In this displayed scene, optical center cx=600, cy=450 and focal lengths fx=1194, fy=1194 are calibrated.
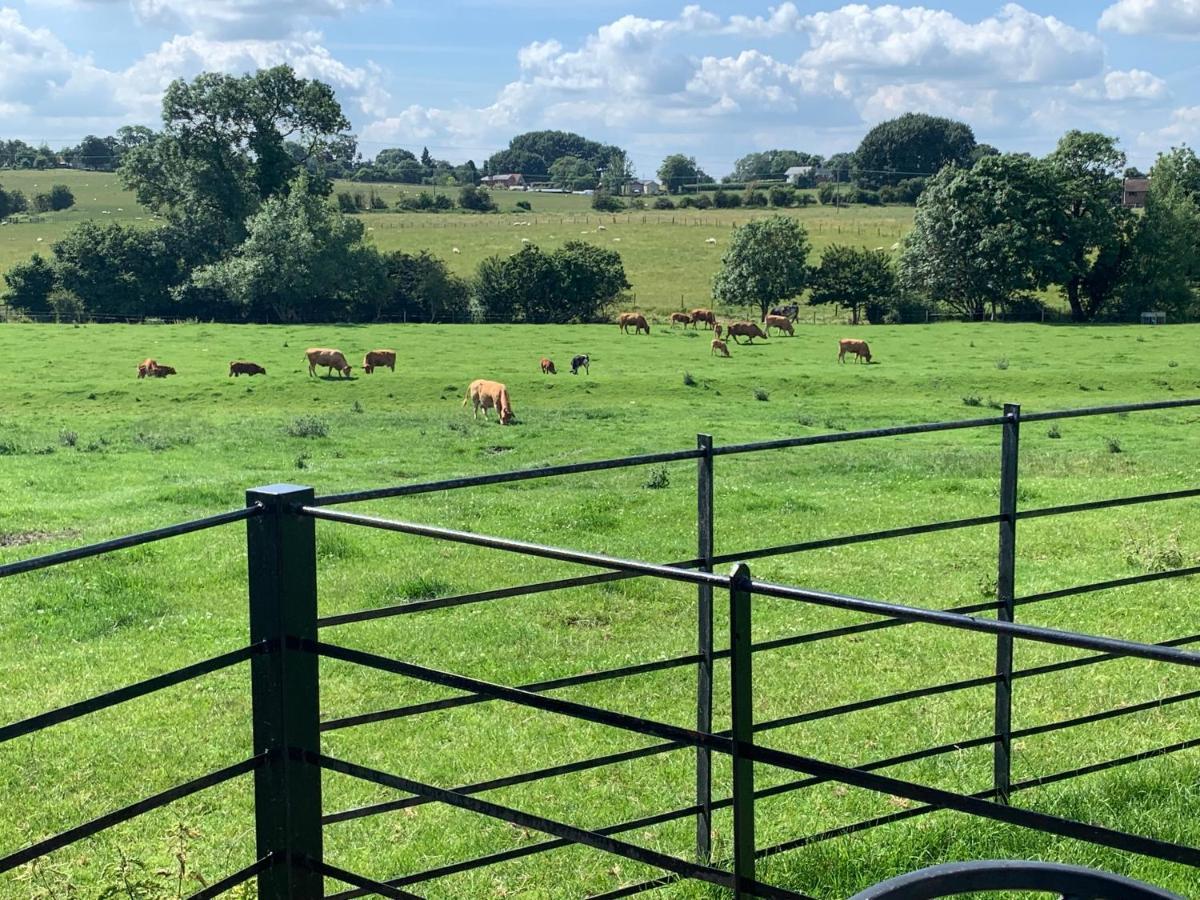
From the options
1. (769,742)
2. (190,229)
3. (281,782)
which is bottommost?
(769,742)

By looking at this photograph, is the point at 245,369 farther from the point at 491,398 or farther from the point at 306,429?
the point at 306,429

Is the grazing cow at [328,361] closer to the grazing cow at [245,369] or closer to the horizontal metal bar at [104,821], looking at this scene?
the grazing cow at [245,369]

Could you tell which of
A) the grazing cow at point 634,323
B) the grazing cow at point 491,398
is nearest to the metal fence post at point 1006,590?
the grazing cow at point 491,398

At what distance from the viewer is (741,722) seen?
2.97 metres

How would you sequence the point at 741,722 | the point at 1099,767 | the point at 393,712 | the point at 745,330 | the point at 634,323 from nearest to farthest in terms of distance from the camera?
the point at 741,722
the point at 393,712
the point at 1099,767
the point at 745,330
the point at 634,323

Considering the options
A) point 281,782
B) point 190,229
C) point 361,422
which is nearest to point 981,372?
point 361,422

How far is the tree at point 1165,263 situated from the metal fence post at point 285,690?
66779 millimetres

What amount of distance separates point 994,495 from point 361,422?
Result: 1657 centimetres

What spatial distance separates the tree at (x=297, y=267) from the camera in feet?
201

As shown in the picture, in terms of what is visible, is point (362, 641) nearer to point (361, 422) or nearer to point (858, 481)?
point (858, 481)

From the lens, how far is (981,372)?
123ft

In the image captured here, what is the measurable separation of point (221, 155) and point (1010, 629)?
74.5 metres

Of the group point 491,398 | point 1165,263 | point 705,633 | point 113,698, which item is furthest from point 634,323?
point 113,698

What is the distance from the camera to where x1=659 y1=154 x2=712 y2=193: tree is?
189 metres
